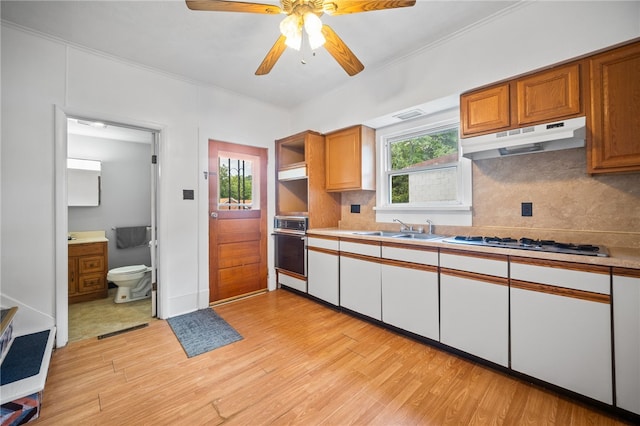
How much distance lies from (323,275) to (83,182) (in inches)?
162

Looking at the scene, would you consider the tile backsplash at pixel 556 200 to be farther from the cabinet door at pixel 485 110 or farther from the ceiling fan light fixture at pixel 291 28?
the ceiling fan light fixture at pixel 291 28

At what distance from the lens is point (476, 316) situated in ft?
6.56

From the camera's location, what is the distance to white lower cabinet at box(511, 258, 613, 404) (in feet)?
4.99

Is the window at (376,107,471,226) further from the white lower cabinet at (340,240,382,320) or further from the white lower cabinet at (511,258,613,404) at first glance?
the white lower cabinet at (511,258,613,404)

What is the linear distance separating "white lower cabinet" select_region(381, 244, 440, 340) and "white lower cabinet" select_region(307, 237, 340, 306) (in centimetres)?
65

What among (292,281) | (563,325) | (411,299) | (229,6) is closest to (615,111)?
(563,325)

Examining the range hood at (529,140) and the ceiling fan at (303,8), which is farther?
the range hood at (529,140)

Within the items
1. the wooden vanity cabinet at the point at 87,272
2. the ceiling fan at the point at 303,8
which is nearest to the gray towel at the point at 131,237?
the wooden vanity cabinet at the point at 87,272

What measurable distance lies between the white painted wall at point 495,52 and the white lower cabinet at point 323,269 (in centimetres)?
159

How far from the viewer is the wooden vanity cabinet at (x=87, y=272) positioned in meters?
3.48

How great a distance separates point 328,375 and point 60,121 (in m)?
3.20

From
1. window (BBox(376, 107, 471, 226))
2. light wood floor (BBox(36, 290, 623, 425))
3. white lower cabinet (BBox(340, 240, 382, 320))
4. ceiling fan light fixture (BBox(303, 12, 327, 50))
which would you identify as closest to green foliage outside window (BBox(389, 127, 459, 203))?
window (BBox(376, 107, 471, 226))

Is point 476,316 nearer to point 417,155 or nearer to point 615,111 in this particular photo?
point 615,111

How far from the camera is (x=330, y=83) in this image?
11.1 feet
